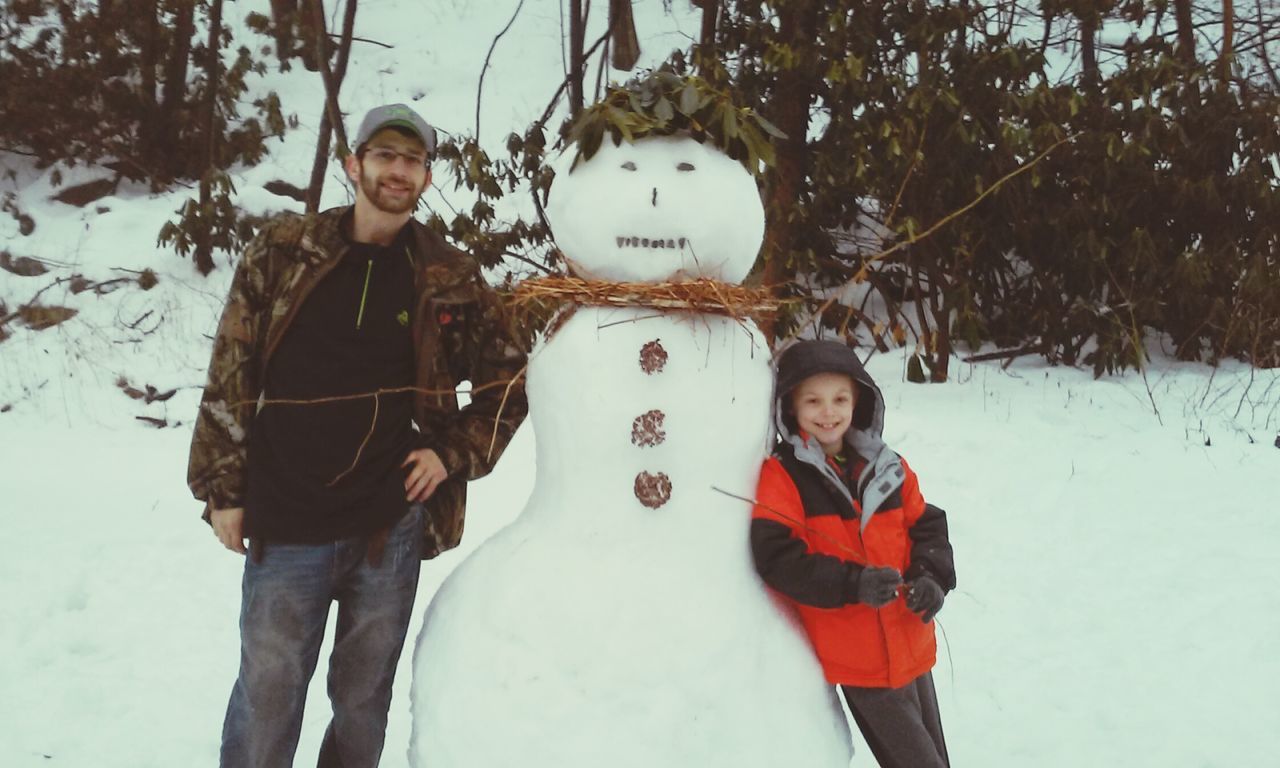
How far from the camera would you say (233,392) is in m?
2.07

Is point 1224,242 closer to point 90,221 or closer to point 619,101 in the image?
point 619,101

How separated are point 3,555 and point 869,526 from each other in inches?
164

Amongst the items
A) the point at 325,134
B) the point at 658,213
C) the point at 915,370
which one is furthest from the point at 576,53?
the point at 658,213

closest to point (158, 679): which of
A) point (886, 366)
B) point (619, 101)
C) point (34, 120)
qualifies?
point (619, 101)

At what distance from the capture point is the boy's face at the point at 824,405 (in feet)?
6.45

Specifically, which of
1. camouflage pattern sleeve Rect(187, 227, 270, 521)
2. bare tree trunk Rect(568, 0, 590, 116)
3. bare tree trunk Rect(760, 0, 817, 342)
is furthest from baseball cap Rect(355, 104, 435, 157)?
bare tree trunk Rect(760, 0, 817, 342)

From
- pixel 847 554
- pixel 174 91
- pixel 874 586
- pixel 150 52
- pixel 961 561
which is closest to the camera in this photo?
pixel 874 586

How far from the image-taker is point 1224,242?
5875 mm

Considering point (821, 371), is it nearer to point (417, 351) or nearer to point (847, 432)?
point (847, 432)

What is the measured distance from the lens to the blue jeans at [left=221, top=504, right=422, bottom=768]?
2.06 m

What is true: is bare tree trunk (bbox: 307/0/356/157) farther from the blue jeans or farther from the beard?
the blue jeans

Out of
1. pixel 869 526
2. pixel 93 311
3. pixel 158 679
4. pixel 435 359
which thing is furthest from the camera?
pixel 93 311

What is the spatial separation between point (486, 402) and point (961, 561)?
283cm

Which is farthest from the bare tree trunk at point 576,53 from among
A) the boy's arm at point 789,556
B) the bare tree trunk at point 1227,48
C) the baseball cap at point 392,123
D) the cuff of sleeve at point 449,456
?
the bare tree trunk at point 1227,48
